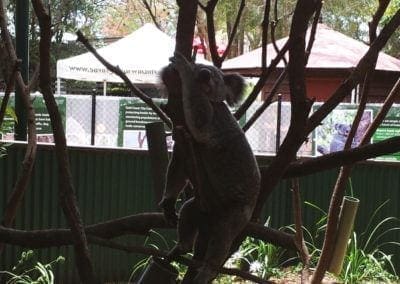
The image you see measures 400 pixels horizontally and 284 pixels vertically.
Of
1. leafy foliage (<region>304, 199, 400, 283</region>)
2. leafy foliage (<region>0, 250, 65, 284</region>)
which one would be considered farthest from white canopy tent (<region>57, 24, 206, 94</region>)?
leafy foliage (<region>304, 199, 400, 283</region>)

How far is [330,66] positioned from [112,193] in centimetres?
567

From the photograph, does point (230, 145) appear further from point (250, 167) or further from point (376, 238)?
point (376, 238)

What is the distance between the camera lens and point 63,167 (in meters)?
0.96

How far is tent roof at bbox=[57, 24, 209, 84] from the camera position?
9.27 meters

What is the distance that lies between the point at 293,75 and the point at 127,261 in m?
3.55

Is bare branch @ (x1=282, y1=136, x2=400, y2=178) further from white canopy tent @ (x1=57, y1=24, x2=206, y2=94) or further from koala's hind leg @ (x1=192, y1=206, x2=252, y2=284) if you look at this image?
white canopy tent @ (x1=57, y1=24, x2=206, y2=94)

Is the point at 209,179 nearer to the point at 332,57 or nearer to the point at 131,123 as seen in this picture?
the point at 131,123

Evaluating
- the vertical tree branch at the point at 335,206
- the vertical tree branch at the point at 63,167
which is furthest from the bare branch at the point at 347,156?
the vertical tree branch at the point at 335,206

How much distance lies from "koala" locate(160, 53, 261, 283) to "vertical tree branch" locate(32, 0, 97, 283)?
230 mm

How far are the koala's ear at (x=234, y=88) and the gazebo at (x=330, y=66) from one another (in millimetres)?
7405

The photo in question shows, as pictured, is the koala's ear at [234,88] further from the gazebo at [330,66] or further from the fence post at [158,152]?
the gazebo at [330,66]

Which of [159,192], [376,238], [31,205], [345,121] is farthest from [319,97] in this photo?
[159,192]

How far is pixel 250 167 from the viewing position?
1271 mm

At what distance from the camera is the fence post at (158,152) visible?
4.45ft
